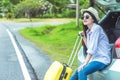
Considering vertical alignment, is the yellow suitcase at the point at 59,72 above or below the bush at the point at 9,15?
above

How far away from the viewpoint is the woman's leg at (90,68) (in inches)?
244

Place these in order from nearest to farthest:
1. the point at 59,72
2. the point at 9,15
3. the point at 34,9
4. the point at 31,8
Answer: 1. the point at 59,72
2. the point at 31,8
3. the point at 34,9
4. the point at 9,15

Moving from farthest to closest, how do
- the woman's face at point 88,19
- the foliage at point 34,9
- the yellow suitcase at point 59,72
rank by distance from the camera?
1. the foliage at point 34,9
2. the yellow suitcase at point 59,72
3. the woman's face at point 88,19

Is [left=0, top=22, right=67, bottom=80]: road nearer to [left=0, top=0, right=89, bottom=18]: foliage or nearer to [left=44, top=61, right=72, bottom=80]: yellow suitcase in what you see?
[left=44, top=61, right=72, bottom=80]: yellow suitcase

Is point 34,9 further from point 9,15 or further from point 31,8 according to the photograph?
point 9,15

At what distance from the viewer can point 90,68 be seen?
6254mm

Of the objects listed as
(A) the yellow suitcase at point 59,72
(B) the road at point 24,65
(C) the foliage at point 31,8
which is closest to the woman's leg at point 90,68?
(A) the yellow suitcase at point 59,72

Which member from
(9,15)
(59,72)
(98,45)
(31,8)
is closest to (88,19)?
(98,45)

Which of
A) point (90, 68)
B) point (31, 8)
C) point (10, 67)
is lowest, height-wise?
point (31, 8)

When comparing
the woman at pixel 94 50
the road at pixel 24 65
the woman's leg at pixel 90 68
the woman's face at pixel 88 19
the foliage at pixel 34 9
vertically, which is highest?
the woman's face at pixel 88 19

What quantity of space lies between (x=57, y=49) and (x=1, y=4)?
65.1 m

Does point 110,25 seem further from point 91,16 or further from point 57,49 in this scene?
point 57,49

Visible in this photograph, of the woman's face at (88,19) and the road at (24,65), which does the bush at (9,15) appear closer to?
the road at (24,65)

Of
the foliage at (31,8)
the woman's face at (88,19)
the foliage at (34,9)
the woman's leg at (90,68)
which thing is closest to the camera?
the woman's leg at (90,68)
